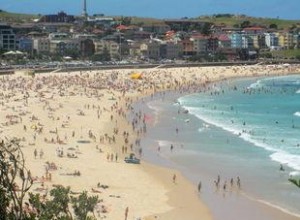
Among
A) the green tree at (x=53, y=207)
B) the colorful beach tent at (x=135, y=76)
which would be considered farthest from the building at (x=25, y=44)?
the green tree at (x=53, y=207)

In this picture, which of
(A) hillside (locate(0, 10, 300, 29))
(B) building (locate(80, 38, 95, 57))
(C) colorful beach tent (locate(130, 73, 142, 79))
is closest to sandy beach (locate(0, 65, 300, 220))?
(C) colorful beach tent (locate(130, 73, 142, 79))

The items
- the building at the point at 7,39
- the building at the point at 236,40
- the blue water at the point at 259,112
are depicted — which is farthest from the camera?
the building at the point at 236,40

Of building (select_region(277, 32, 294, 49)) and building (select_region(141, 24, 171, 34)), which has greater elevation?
building (select_region(141, 24, 171, 34))

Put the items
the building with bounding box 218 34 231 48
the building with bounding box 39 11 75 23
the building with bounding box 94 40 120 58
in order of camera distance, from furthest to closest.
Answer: the building with bounding box 39 11 75 23, the building with bounding box 218 34 231 48, the building with bounding box 94 40 120 58

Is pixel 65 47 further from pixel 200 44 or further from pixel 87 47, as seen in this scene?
pixel 200 44

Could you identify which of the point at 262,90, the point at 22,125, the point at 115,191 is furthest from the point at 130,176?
→ the point at 262,90

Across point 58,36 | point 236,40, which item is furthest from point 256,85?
point 236,40

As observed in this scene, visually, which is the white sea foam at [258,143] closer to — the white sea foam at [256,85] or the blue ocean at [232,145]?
the blue ocean at [232,145]

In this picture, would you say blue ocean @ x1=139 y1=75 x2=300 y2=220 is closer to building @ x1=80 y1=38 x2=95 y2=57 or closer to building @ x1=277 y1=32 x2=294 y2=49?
building @ x1=80 y1=38 x2=95 y2=57
